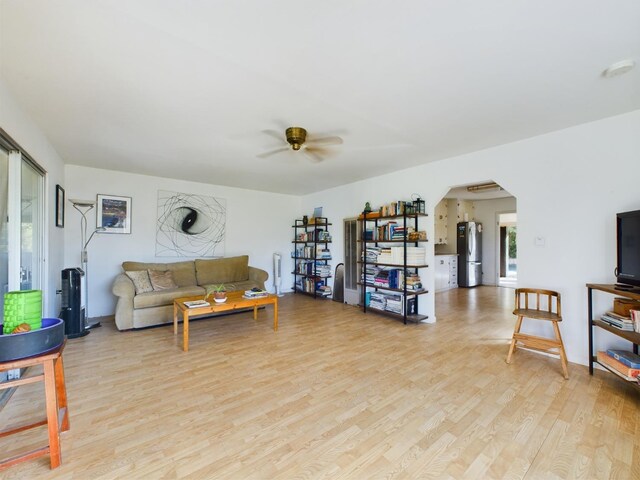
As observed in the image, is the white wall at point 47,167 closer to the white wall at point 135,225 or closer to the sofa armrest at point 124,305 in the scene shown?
the white wall at point 135,225

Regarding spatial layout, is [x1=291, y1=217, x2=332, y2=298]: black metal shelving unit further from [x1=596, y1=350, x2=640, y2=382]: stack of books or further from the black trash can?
[x1=596, y1=350, x2=640, y2=382]: stack of books

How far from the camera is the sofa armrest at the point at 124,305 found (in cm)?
353

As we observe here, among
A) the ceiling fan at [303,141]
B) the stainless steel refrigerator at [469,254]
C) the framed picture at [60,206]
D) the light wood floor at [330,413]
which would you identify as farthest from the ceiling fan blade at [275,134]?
the stainless steel refrigerator at [469,254]

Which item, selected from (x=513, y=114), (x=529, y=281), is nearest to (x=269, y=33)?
(x=513, y=114)

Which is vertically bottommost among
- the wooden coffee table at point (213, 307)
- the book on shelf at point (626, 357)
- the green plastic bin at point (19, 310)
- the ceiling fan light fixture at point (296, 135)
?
the book on shelf at point (626, 357)

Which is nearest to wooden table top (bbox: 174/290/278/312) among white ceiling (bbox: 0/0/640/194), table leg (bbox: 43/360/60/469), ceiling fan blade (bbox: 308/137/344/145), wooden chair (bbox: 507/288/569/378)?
table leg (bbox: 43/360/60/469)

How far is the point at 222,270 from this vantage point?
4891mm

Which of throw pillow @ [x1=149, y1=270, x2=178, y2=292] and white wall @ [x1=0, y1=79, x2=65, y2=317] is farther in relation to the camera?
throw pillow @ [x1=149, y1=270, x2=178, y2=292]

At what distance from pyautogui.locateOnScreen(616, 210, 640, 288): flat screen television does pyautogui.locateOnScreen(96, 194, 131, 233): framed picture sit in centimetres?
609

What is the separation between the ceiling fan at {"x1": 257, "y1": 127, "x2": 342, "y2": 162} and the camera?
8.37 feet

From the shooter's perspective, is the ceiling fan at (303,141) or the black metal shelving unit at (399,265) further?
the black metal shelving unit at (399,265)

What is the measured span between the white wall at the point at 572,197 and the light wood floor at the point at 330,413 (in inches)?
30.0

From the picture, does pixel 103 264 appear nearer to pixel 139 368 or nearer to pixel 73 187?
pixel 73 187

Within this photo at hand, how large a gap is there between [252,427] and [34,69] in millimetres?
2762
